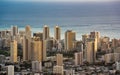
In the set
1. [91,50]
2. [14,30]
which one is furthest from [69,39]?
[14,30]

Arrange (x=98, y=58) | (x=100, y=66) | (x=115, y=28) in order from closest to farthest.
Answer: (x=100, y=66) < (x=98, y=58) < (x=115, y=28)

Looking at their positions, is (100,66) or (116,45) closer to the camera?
(100,66)

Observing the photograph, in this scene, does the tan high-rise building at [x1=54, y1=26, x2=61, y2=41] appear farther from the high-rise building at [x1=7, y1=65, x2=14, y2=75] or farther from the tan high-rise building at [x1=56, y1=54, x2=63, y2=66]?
the high-rise building at [x1=7, y1=65, x2=14, y2=75]

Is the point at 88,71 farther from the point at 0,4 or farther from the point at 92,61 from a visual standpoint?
the point at 0,4

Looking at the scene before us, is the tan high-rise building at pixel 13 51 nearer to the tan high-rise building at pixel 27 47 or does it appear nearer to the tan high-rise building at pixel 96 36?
the tan high-rise building at pixel 27 47

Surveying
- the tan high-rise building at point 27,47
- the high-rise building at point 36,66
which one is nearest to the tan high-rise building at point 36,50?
the tan high-rise building at point 27,47

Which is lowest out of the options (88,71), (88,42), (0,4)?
(88,71)

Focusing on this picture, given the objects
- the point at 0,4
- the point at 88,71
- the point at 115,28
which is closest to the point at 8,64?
the point at 88,71

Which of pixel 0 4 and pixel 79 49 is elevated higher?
pixel 0 4

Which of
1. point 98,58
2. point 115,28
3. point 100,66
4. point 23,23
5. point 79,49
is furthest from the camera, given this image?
point 23,23
